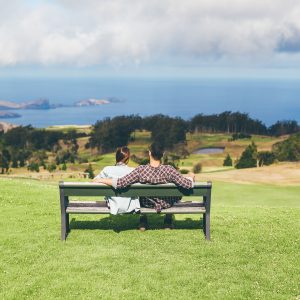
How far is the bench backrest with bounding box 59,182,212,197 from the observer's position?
9.99 metres

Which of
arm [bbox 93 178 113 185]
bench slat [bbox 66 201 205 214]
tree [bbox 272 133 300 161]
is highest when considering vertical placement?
arm [bbox 93 178 113 185]

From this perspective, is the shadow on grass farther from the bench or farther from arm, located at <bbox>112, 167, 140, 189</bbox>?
arm, located at <bbox>112, 167, 140, 189</bbox>

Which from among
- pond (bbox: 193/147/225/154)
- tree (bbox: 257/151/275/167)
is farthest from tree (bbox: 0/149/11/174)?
tree (bbox: 257/151/275/167)

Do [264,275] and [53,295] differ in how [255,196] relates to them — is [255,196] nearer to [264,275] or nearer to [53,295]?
[264,275]

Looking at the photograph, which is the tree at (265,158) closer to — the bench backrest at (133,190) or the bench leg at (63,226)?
the bench backrest at (133,190)

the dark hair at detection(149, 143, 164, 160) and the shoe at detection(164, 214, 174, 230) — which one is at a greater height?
the dark hair at detection(149, 143, 164, 160)

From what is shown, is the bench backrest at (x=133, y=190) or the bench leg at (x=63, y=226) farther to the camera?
the bench leg at (x=63, y=226)

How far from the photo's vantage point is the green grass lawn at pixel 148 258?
7.72 meters

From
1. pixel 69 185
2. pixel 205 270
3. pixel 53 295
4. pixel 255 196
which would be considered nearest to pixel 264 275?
pixel 205 270

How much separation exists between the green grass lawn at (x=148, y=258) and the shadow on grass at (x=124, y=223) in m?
0.03

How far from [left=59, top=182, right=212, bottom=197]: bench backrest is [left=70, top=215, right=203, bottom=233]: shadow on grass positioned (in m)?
1.50

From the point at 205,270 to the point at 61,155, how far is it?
189630 millimetres

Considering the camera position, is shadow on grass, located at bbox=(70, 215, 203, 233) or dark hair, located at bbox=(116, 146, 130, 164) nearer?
dark hair, located at bbox=(116, 146, 130, 164)

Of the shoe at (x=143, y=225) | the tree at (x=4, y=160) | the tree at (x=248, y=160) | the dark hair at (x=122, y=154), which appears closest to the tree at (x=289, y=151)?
the tree at (x=248, y=160)
